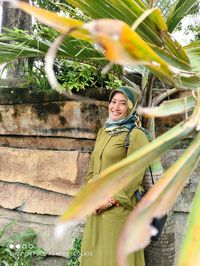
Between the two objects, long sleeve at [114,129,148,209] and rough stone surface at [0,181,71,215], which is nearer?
long sleeve at [114,129,148,209]

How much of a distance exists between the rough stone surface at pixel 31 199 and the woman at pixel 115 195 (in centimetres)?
77

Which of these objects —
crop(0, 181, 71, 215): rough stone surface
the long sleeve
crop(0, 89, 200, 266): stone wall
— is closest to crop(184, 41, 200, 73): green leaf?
the long sleeve

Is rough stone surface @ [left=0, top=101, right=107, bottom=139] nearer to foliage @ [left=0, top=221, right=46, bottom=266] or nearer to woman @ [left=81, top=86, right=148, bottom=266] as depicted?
woman @ [left=81, top=86, right=148, bottom=266]

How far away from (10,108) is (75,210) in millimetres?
2685

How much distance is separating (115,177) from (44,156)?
8.25ft

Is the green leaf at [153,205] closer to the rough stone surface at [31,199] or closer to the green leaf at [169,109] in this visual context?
the green leaf at [169,109]

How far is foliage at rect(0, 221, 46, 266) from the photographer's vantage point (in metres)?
3.14

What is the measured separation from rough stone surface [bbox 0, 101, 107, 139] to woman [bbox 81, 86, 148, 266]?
0.55m

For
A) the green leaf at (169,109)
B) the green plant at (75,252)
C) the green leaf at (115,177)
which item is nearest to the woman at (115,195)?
the green plant at (75,252)

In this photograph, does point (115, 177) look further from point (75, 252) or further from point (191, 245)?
point (75, 252)

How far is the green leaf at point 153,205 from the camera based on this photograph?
60cm

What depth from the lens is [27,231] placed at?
3176mm

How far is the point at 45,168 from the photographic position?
315 centimetres

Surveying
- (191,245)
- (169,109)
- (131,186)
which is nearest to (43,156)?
(131,186)
